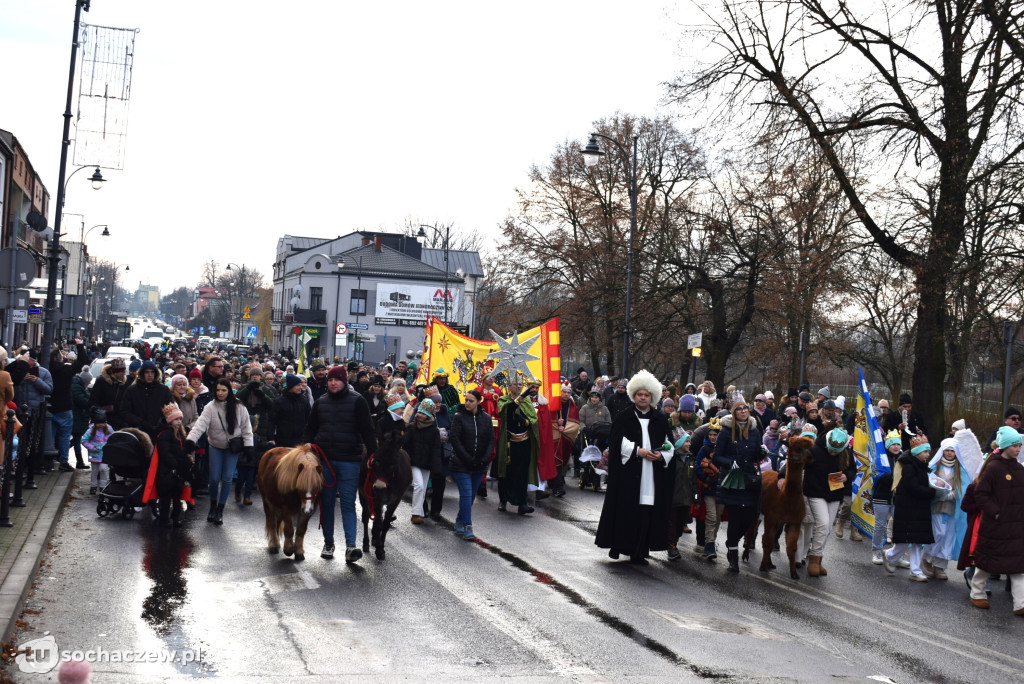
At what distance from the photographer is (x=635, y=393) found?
39.1ft

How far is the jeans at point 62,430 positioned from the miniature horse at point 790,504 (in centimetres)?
1091

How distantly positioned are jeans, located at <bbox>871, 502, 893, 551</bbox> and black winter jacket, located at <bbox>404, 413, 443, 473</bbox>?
202 inches

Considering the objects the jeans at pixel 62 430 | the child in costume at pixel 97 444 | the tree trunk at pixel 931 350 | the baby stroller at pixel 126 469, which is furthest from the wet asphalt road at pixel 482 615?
the tree trunk at pixel 931 350

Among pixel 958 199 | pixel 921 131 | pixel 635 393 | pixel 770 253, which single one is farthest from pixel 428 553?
pixel 770 253

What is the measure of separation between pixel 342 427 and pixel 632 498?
3096 millimetres

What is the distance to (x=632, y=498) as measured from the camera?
11.8 meters

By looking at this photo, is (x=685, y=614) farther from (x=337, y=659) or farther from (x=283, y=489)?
(x=283, y=489)

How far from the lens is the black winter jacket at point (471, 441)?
13.2m

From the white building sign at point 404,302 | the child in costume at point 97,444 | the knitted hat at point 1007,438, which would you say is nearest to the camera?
the knitted hat at point 1007,438

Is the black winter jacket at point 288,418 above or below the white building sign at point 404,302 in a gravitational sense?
below

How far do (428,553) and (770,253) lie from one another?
79.7 feet

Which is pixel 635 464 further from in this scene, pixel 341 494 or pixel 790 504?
pixel 341 494

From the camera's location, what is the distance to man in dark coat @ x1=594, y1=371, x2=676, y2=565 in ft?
38.4

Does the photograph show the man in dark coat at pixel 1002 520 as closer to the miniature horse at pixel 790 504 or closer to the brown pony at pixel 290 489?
the miniature horse at pixel 790 504
